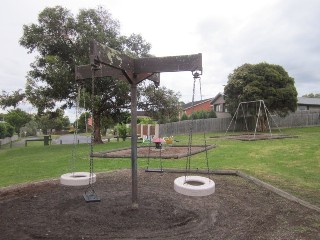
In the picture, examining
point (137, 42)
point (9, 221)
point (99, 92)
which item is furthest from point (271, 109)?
point (9, 221)

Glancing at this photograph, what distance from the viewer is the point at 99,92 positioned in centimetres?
2000

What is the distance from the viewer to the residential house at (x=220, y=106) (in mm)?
42438

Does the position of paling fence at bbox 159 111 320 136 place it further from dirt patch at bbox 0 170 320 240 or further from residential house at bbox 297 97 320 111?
dirt patch at bbox 0 170 320 240

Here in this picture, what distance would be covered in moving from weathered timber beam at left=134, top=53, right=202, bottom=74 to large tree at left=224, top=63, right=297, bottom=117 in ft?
78.5

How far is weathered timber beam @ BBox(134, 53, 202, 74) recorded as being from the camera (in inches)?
171

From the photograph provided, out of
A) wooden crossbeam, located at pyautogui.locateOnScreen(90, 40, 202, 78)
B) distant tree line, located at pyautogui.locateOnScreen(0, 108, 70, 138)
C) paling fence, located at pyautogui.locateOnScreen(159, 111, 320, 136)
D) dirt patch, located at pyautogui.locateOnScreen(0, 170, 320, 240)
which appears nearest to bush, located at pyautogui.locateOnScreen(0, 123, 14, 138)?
distant tree line, located at pyautogui.locateOnScreen(0, 108, 70, 138)

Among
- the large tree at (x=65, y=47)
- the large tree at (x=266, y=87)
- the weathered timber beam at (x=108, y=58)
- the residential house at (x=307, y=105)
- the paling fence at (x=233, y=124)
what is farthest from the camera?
the residential house at (x=307, y=105)

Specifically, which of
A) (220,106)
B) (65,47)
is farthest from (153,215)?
(220,106)

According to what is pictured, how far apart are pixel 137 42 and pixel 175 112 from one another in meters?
5.85

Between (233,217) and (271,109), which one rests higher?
(271,109)

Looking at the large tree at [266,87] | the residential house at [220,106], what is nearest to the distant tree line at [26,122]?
the large tree at [266,87]

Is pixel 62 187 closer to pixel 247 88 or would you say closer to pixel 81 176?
pixel 81 176

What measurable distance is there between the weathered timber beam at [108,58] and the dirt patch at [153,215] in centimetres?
211

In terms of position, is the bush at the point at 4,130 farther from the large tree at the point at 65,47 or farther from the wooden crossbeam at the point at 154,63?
the wooden crossbeam at the point at 154,63
